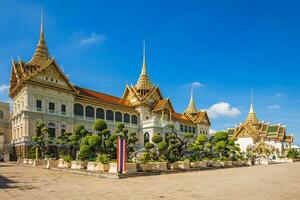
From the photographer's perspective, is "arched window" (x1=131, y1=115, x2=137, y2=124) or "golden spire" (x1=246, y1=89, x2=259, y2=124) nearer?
"arched window" (x1=131, y1=115, x2=137, y2=124)

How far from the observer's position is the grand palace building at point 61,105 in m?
36.9

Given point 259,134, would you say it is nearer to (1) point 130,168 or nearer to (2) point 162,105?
(2) point 162,105

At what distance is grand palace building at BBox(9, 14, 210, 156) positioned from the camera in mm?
36875

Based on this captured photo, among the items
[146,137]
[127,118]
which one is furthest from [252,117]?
[127,118]

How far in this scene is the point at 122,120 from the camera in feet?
163

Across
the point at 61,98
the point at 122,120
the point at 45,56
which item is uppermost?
the point at 45,56

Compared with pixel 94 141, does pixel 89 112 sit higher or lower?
higher

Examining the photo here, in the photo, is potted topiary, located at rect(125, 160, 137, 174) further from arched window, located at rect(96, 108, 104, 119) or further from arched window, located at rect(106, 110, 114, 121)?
arched window, located at rect(106, 110, 114, 121)

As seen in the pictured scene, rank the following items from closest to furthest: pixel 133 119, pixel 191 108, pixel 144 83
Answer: pixel 133 119, pixel 144 83, pixel 191 108

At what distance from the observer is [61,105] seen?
40344 millimetres

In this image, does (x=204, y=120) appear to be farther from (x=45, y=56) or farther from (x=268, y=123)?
(x=45, y=56)

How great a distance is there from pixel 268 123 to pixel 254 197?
78537 mm

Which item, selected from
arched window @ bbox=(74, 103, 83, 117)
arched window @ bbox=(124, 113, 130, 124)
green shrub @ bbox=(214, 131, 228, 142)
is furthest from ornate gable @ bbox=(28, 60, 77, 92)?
green shrub @ bbox=(214, 131, 228, 142)

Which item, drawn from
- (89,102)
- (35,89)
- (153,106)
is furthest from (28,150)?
(153,106)
